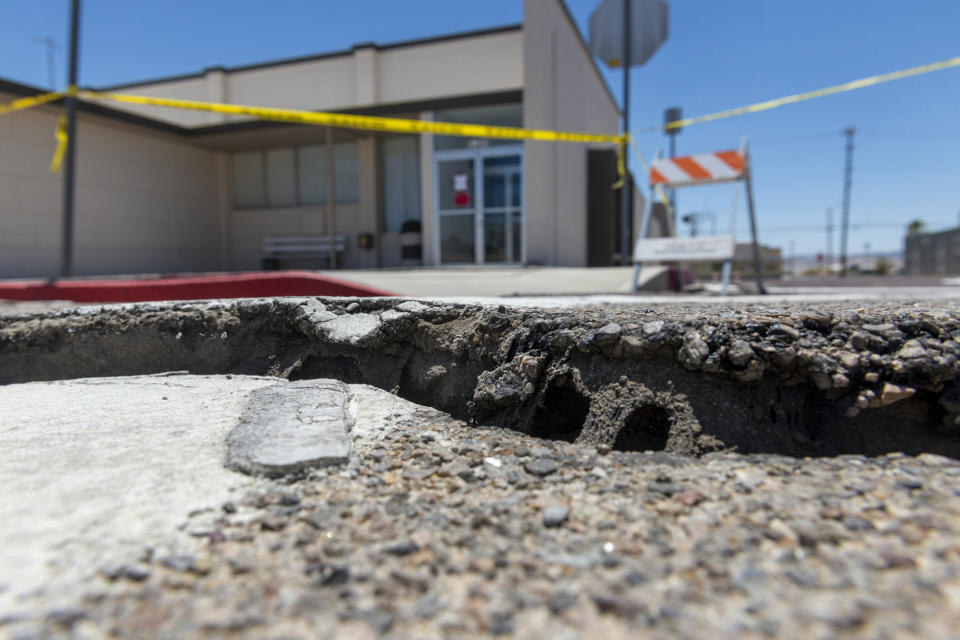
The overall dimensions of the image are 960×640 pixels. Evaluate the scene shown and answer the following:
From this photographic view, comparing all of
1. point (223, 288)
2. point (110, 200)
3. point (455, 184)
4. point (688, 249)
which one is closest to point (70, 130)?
point (110, 200)

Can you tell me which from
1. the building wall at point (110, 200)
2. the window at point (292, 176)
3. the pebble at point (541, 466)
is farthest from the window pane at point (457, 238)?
the pebble at point (541, 466)

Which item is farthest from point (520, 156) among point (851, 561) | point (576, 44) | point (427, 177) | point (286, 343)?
point (851, 561)

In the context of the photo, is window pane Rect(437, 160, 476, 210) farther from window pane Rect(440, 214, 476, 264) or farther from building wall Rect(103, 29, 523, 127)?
building wall Rect(103, 29, 523, 127)

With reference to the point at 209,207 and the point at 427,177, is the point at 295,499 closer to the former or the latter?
the point at 427,177

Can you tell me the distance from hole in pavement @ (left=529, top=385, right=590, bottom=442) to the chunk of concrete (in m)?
0.87

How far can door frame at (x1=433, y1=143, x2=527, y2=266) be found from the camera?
10.4m

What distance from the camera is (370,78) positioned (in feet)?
37.6

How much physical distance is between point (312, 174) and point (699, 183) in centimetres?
995

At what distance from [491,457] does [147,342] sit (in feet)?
8.36

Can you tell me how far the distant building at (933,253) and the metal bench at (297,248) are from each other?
82.3 ft

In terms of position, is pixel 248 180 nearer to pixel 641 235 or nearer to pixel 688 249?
pixel 641 235

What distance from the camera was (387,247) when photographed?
40.8 feet

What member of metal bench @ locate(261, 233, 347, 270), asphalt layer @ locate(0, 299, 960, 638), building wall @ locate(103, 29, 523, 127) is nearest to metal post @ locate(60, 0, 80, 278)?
metal bench @ locate(261, 233, 347, 270)

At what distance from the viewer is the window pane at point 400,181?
1210cm
